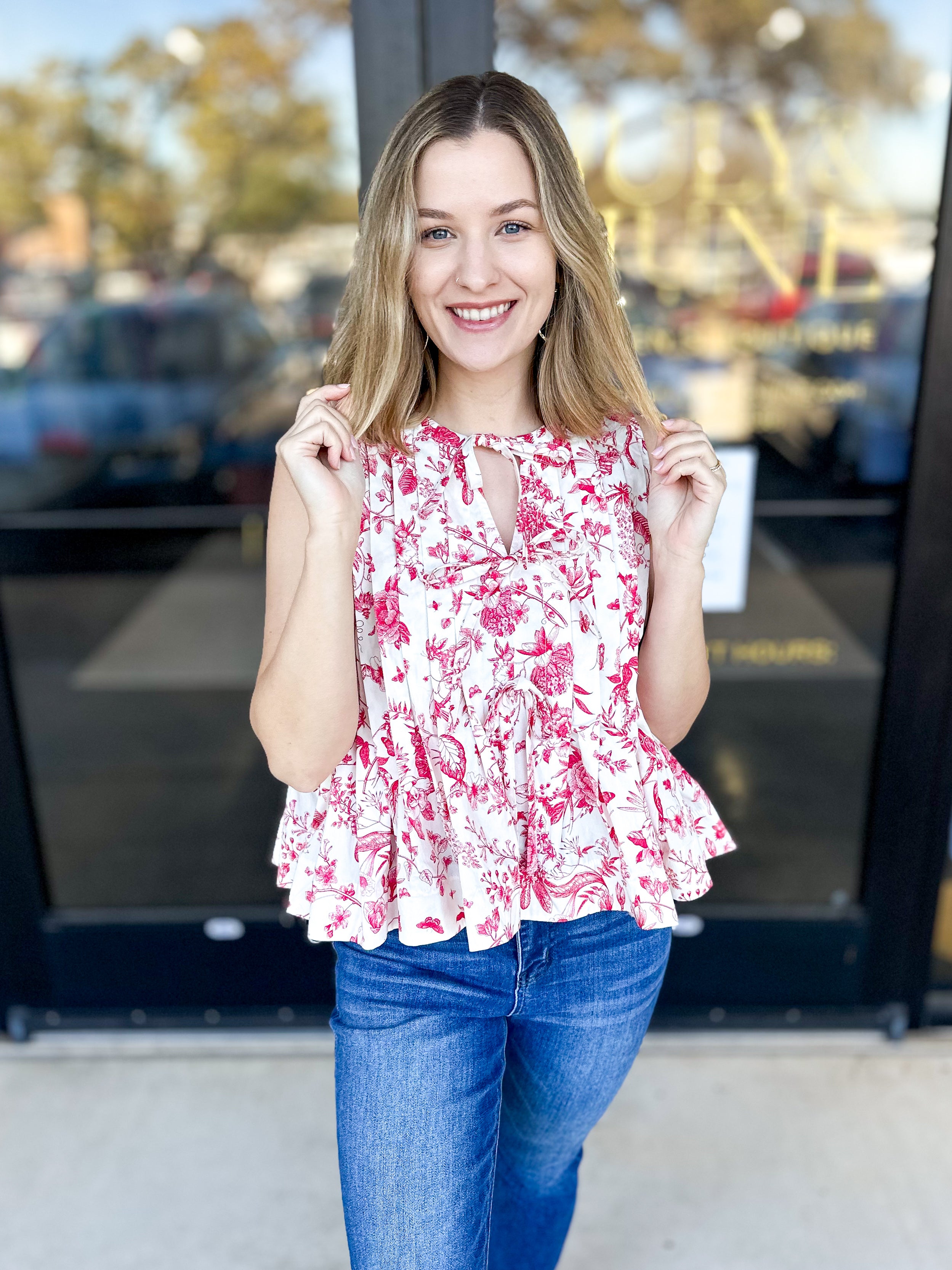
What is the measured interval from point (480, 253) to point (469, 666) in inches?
19.9

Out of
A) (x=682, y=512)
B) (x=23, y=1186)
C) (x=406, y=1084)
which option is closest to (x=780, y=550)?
(x=682, y=512)

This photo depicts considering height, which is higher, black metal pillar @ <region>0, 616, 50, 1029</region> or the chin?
the chin

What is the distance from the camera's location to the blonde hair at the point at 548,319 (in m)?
1.27

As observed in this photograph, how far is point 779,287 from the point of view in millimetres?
2215

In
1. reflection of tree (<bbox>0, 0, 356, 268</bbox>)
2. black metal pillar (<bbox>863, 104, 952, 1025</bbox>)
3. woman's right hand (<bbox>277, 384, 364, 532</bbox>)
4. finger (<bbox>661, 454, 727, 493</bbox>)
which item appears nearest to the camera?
woman's right hand (<bbox>277, 384, 364, 532</bbox>)

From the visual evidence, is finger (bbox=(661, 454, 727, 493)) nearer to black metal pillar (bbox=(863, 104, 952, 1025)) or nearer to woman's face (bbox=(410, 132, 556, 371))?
woman's face (bbox=(410, 132, 556, 371))

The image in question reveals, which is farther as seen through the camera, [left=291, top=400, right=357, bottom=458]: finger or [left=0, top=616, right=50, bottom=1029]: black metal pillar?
[left=0, top=616, right=50, bottom=1029]: black metal pillar

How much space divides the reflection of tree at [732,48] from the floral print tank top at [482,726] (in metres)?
1.24

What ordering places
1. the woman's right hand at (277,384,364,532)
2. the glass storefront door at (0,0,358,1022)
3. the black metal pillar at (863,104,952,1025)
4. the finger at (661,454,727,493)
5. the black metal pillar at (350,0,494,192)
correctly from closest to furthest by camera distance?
the woman's right hand at (277,384,364,532) → the finger at (661,454,727,493) → the black metal pillar at (350,0,494,192) → the black metal pillar at (863,104,952,1025) → the glass storefront door at (0,0,358,1022)

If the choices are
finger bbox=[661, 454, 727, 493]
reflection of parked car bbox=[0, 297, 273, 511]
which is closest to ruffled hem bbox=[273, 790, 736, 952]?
finger bbox=[661, 454, 727, 493]

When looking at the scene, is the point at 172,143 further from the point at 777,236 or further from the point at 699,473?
the point at 699,473

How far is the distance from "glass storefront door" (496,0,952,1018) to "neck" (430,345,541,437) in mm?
922

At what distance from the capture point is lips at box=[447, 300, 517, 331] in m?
1.32

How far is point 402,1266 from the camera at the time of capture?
1260 mm
